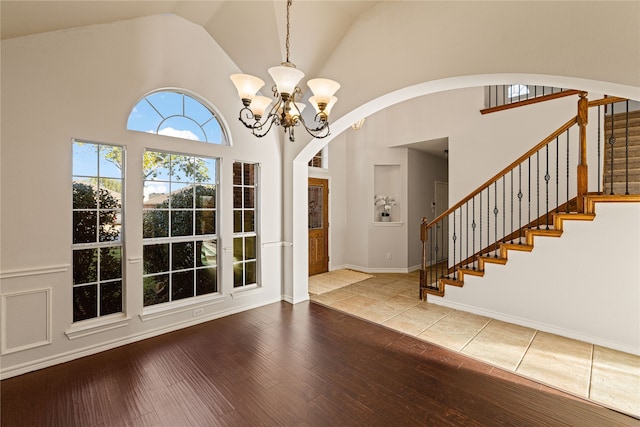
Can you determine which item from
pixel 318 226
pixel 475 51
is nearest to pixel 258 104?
pixel 475 51

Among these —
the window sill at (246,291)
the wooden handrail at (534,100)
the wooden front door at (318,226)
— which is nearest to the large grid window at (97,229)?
the window sill at (246,291)

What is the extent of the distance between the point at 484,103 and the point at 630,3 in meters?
3.43

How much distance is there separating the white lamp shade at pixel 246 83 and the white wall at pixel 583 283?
3.68 metres

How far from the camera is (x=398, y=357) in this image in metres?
2.82

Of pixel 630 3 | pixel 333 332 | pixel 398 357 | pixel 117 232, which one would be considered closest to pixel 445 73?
pixel 630 3

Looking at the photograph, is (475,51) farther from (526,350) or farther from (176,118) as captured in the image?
(176,118)

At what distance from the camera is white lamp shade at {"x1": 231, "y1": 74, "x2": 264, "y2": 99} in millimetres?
2191

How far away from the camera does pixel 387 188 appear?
680 cm

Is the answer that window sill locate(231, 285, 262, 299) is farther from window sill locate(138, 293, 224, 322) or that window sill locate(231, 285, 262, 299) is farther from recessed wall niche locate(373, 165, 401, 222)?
recessed wall niche locate(373, 165, 401, 222)

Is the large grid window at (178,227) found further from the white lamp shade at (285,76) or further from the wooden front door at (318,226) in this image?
the wooden front door at (318,226)

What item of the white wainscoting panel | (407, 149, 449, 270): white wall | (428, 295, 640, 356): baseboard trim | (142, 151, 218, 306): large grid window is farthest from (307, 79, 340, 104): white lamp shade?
(407, 149, 449, 270): white wall

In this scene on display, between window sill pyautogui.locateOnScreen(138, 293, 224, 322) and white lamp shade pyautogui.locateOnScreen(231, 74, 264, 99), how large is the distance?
2.65 m

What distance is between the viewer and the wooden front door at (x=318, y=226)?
6312 millimetres

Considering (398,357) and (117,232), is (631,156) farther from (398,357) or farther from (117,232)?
(117,232)
